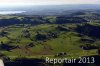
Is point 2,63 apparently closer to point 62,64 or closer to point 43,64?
point 43,64

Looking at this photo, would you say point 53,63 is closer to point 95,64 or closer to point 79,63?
point 79,63

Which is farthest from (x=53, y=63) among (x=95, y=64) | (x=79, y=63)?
(x=95, y=64)

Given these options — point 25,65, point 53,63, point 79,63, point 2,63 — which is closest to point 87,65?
point 79,63

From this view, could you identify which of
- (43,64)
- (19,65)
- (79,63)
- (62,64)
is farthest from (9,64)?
(79,63)

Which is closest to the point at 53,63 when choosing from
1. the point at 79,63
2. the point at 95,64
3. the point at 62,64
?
the point at 62,64

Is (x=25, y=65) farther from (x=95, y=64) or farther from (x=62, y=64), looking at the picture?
(x=95, y=64)

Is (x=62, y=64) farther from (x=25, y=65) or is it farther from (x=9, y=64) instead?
(x=9, y=64)
